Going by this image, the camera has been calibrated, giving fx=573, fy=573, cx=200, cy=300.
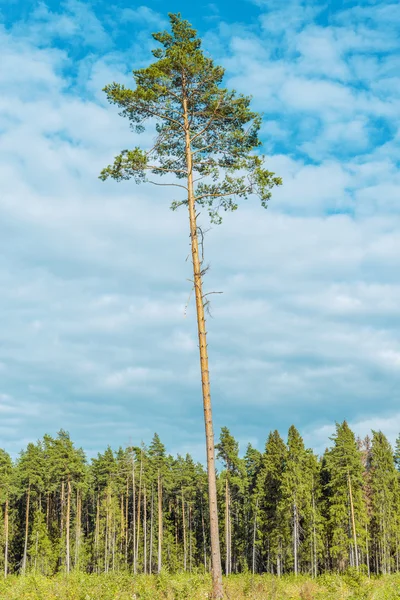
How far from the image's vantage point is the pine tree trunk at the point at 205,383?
47.9 feet

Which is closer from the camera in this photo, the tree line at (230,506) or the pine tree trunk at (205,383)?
the pine tree trunk at (205,383)

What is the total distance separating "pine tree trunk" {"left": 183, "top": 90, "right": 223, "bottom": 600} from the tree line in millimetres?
33995

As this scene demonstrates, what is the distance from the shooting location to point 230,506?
67.1 metres

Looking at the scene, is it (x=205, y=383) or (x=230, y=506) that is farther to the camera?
(x=230, y=506)

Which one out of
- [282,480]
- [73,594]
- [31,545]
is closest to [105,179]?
[73,594]

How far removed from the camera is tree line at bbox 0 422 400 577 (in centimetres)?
5309

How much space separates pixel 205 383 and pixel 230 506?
55433mm

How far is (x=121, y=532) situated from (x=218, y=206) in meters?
62.5

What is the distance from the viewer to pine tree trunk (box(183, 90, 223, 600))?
14.6 metres

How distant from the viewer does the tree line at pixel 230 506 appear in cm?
5309

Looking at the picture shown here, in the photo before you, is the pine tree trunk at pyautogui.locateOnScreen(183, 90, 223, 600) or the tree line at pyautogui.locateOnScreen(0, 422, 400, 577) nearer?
the pine tree trunk at pyautogui.locateOnScreen(183, 90, 223, 600)

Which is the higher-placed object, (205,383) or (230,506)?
(205,383)

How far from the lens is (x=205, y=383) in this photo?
16.2 meters

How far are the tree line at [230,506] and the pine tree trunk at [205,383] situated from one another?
112ft
